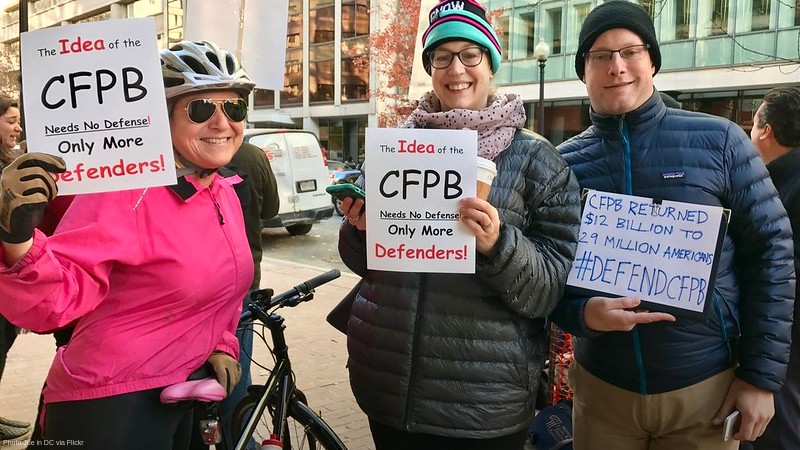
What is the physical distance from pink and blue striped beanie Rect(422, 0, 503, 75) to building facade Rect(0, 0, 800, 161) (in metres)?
12.4

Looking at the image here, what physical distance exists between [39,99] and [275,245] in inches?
438

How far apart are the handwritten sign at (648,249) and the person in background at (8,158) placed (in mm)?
3502

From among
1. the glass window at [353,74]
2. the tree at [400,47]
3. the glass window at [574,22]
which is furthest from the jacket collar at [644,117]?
the glass window at [353,74]

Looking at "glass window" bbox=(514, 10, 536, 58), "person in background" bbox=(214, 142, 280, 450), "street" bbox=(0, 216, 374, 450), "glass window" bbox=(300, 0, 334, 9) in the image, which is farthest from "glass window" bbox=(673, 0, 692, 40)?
"person in background" bbox=(214, 142, 280, 450)

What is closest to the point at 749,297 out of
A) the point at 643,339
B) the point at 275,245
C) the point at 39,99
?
the point at 643,339

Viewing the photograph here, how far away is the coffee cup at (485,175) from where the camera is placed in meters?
1.76

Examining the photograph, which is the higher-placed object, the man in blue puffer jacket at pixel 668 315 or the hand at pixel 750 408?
the man in blue puffer jacket at pixel 668 315

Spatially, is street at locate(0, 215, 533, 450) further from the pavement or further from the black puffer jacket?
the black puffer jacket

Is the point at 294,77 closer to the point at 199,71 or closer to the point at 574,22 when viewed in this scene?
the point at 574,22

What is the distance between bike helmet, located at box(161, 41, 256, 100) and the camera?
6.47ft

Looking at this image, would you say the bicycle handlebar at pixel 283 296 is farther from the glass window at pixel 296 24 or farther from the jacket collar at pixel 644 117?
the glass window at pixel 296 24

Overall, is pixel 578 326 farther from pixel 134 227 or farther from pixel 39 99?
pixel 39 99

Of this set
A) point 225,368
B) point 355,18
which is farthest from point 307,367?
point 355,18

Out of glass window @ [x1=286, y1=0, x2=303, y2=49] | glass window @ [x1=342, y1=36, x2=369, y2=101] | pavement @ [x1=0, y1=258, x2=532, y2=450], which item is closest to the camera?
pavement @ [x1=0, y1=258, x2=532, y2=450]
